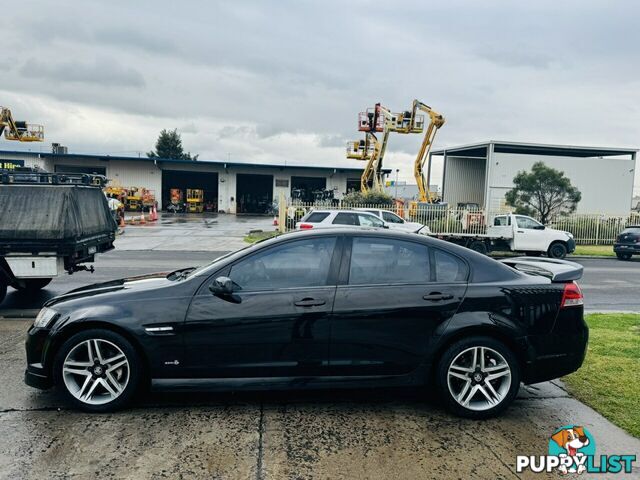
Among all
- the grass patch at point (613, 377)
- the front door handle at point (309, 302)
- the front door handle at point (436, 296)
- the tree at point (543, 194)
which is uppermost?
the tree at point (543, 194)

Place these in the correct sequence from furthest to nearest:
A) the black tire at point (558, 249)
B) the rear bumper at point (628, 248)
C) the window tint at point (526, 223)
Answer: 1. the rear bumper at point (628, 248)
2. the window tint at point (526, 223)
3. the black tire at point (558, 249)

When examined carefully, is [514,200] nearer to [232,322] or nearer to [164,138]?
[232,322]

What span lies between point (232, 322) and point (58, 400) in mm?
1724

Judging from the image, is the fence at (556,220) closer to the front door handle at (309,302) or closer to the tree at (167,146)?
the front door handle at (309,302)

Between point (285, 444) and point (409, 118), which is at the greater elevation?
point (409, 118)

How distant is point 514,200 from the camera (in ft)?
90.4

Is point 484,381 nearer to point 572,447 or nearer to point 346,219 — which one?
point 572,447

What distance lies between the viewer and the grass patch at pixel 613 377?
4562 mm

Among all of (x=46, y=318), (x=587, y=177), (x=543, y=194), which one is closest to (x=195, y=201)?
(x=543, y=194)

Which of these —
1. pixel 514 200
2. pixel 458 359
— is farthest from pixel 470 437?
pixel 514 200

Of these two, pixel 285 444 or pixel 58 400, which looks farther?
pixel 58 400

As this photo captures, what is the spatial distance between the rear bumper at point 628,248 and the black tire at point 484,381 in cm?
1925

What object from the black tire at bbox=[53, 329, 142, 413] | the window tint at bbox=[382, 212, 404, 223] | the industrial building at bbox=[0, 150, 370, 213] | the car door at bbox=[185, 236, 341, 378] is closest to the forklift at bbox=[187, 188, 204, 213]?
the industrial building at bbox=[0, 150, 370, 213]

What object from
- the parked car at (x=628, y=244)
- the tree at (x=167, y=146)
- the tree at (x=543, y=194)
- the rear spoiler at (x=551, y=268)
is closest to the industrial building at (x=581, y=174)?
the tree at (x=543, y=194)
